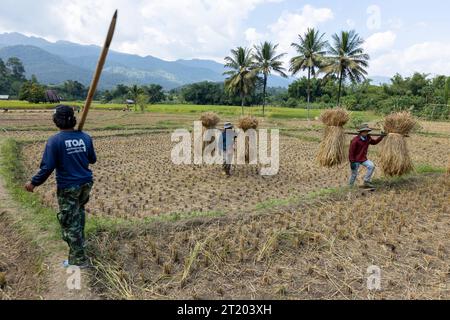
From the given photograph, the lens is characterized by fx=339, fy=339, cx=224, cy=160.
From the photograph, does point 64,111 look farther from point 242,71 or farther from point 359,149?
point 242,71

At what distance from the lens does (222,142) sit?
8133mm

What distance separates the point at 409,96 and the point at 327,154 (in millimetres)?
35730

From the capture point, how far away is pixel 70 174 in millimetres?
3297

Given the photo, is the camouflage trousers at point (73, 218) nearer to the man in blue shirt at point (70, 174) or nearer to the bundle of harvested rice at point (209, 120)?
the man in blue shirt at point (70, 174)

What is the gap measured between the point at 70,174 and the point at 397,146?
5.98m

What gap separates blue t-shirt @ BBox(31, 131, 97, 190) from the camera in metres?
3.18

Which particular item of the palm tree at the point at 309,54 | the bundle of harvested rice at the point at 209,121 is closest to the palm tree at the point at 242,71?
the palm tree at the point at 309,54

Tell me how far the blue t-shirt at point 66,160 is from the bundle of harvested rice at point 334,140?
16.6 ft

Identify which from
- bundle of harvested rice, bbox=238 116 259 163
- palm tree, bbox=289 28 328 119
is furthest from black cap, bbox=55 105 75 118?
palm tree, bbox=289 28 328 119

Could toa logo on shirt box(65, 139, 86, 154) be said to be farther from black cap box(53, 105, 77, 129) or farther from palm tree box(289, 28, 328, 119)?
palm tree box(289, 28, 328, 119)

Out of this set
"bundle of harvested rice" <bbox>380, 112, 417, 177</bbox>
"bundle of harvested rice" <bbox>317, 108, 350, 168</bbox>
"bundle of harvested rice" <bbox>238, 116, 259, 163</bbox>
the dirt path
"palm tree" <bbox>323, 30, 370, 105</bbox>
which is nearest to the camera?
the dirt path

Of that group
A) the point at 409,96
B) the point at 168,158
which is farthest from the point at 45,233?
the point at 409,96
